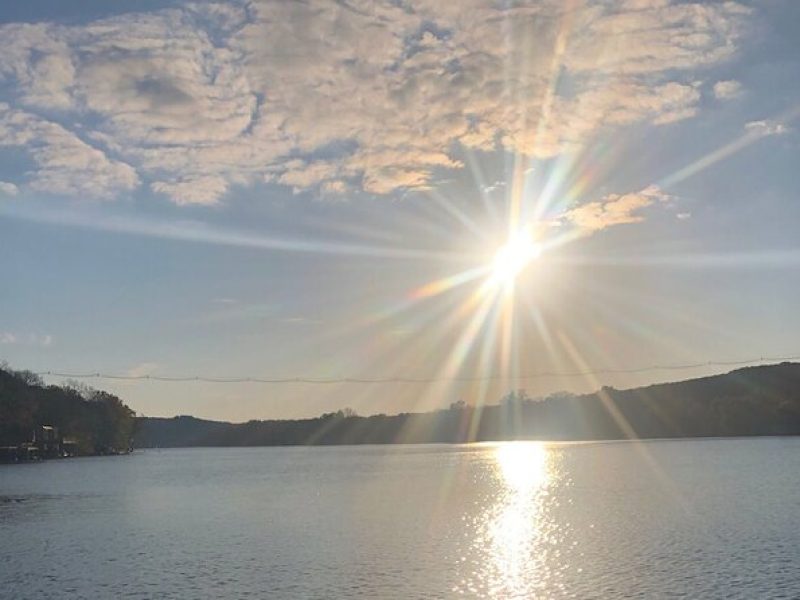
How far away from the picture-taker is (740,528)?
4872cm

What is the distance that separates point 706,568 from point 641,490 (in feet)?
138

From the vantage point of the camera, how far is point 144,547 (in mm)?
47719

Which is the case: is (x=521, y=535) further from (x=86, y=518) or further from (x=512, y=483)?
(x=512, y=483)

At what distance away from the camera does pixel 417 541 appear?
4759 centimetres

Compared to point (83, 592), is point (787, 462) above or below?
above

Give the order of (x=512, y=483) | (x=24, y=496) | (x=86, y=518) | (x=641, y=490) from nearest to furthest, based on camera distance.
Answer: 1. (x=86, y=518)
2. (x=641, y=490)
3. (x=24, y=496)
4. (x=512, y=483)

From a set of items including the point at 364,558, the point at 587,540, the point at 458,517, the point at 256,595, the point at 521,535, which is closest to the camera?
the point at 256,595

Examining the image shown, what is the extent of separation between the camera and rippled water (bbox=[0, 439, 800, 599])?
115 feet

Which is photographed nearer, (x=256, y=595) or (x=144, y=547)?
(x=256, y=595)

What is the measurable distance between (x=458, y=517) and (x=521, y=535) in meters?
10.9

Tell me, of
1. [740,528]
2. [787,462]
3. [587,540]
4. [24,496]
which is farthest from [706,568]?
[787,462]

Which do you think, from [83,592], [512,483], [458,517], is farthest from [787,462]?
[83,592]

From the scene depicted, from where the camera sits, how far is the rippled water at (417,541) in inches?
1377

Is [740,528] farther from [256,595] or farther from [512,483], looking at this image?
[512,483]
